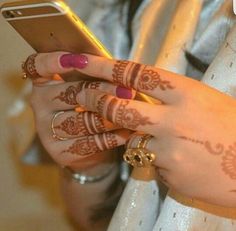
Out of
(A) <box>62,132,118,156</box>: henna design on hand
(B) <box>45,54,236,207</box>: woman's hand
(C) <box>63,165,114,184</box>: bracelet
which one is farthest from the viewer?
(C) <box>63,165,114,184</box>: bracelet

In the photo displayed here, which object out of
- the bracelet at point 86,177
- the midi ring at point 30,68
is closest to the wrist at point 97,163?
the bracelet at point 86,177

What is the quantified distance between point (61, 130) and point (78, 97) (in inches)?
1.9

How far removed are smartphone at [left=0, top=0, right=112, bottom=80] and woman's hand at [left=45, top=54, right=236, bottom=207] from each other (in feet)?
0.13

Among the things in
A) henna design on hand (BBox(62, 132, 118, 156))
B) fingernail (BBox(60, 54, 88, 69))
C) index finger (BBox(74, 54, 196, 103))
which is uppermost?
index finger (BBox(74, 54, 196, 103))

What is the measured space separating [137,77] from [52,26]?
0.07m

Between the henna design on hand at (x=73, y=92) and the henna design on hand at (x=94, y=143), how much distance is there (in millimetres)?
33

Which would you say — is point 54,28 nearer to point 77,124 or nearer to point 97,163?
point 77,124

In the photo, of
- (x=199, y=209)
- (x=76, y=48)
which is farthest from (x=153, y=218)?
(x=76, y=48)

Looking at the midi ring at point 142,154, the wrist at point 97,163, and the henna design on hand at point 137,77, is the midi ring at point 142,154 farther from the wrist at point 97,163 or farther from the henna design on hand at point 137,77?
the wrist at point 97,163

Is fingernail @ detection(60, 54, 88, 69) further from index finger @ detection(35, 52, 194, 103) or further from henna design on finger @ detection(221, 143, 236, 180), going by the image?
henna design on finger @ detection(221, 143, 236, 180)

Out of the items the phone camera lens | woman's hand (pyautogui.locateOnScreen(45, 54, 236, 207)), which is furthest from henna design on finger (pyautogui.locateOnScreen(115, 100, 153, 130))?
the phone camera lens

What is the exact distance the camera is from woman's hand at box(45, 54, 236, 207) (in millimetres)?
386

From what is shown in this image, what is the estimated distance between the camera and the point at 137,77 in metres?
0.42

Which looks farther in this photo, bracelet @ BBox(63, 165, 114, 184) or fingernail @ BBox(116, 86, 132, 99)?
bracelet @ BBox(63, 165, 114, 184)
